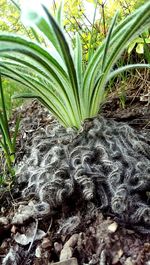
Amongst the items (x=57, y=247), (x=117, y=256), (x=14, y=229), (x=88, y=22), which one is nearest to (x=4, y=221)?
(x=14, y=229)

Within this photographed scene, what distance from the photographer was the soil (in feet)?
2.00

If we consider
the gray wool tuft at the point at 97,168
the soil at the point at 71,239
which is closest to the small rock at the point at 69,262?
the soil at the point at 71,239

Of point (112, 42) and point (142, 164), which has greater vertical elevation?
point (112, 42)

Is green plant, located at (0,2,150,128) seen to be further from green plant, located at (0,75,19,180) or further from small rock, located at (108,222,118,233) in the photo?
small rock, located at (108,222,118,233)

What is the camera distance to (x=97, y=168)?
0.73 meters

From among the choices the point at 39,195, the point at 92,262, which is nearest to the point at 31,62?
the point at 39,195

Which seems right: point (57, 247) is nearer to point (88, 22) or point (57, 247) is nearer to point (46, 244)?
point (46, 244)

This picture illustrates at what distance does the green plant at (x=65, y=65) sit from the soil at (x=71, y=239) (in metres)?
0.22

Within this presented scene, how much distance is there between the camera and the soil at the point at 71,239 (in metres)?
0.61

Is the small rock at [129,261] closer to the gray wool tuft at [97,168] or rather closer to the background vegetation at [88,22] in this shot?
the gray wool tuft at [97,168]

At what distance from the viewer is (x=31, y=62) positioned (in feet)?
2.49

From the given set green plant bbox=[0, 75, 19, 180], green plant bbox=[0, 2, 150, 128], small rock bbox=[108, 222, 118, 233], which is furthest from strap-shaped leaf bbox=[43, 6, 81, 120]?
small rock bbox=[108, 222, 118, 233]

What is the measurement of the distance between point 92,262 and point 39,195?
0.63 ft

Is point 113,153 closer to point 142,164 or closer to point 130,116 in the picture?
point 142,164
